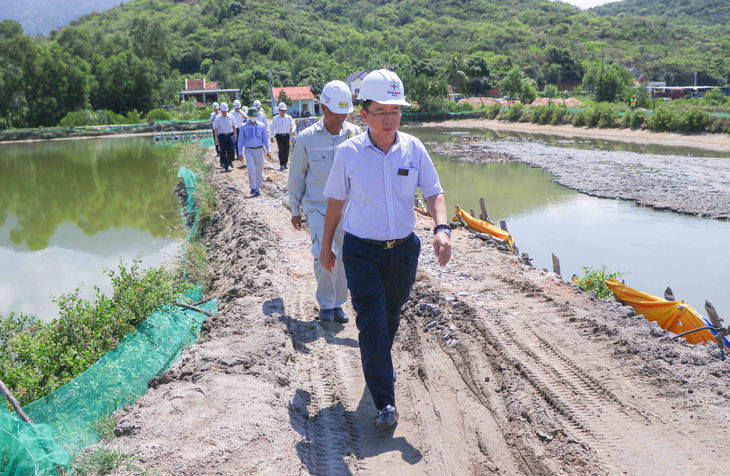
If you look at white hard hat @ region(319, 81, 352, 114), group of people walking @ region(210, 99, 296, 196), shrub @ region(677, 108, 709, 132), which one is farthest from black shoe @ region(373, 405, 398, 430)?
shrub @ region(677, 108, 709, 132)

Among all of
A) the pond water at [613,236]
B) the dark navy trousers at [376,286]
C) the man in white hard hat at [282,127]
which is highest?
the man in white hard hat at [282,127]

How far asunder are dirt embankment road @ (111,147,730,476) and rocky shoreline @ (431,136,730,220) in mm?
13302

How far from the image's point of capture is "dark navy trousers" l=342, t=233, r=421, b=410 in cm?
367

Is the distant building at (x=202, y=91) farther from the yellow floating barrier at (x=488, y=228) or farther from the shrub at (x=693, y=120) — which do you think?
the yellow floating barrier at (x=488, y=228)

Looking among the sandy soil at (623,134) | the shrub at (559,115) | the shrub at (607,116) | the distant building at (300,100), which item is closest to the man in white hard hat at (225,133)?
the sandy soil at (623,134)

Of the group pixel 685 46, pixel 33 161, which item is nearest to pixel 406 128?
pixel 33 161

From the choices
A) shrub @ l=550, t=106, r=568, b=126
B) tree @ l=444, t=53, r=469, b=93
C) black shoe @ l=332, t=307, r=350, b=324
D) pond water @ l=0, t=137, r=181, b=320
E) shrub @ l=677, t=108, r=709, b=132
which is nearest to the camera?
black shoe @ l=332, t=307, r=350, b=324

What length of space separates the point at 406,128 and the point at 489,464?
53.2 meters

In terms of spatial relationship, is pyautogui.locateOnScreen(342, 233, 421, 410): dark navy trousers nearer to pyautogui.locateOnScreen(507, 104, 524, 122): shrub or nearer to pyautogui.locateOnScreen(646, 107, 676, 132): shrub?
pyautogui.locateOnScreen(646, 107, 676, 132): shrub

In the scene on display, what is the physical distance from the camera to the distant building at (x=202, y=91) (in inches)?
2990

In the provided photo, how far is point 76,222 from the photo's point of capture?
1570 cm

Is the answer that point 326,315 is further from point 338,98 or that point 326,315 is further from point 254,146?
point 254,146

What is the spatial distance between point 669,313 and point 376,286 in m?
4.81

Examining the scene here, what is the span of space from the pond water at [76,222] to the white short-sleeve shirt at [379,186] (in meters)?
6.25
